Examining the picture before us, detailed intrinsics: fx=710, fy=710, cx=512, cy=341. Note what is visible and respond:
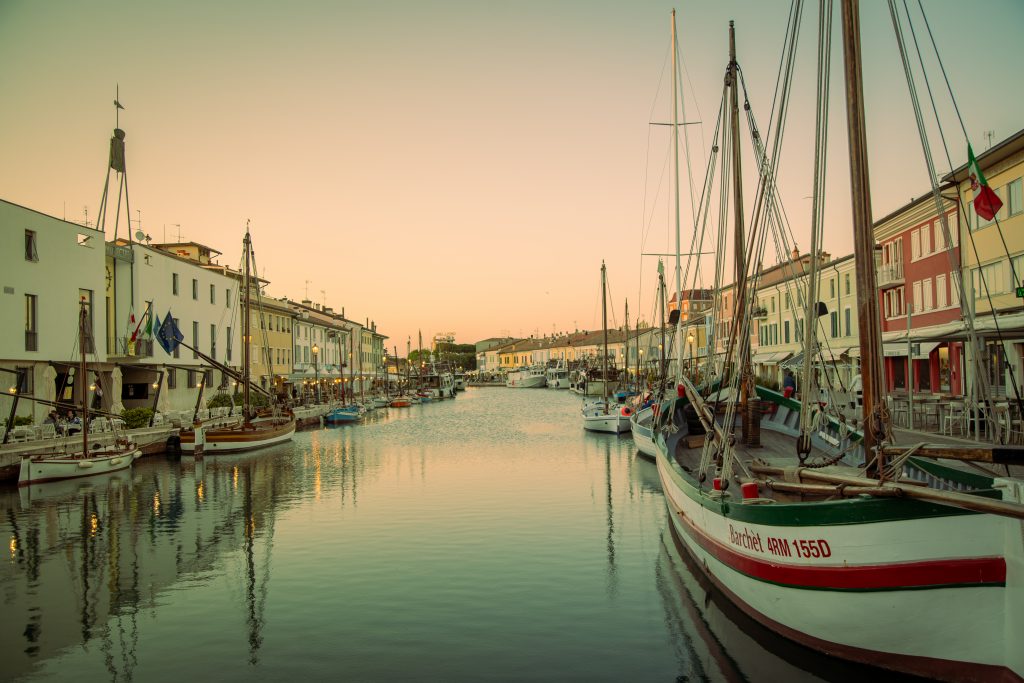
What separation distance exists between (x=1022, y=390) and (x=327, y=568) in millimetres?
27690

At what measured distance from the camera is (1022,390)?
92.5 ft

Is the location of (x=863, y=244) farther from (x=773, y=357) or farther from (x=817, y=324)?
(x=773, y=357)

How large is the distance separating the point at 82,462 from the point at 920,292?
40.6 m

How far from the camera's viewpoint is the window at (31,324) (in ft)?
107

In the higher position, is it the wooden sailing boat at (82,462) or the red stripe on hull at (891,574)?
the red stripe on hull at (891,574)

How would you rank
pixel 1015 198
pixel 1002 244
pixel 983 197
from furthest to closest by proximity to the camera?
1. pixel 1002 244
2. pixel 1015 198
3. pixel 983 197

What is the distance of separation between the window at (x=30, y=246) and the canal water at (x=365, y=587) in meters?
13.1

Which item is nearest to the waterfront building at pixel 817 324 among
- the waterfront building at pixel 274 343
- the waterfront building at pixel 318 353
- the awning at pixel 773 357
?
the awning at pixel 773 357

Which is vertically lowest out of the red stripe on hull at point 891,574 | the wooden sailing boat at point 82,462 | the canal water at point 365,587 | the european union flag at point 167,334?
the canal water at point 365,587

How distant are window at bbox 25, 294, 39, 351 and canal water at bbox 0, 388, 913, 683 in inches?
393

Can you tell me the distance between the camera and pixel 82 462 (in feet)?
88.2

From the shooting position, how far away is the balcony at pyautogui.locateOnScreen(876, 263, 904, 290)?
131ft

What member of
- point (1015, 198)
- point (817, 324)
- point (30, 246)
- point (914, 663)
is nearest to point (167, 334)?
point (30, 246)

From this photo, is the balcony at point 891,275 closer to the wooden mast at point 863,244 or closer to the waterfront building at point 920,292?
the waterfront building at point 920,292
